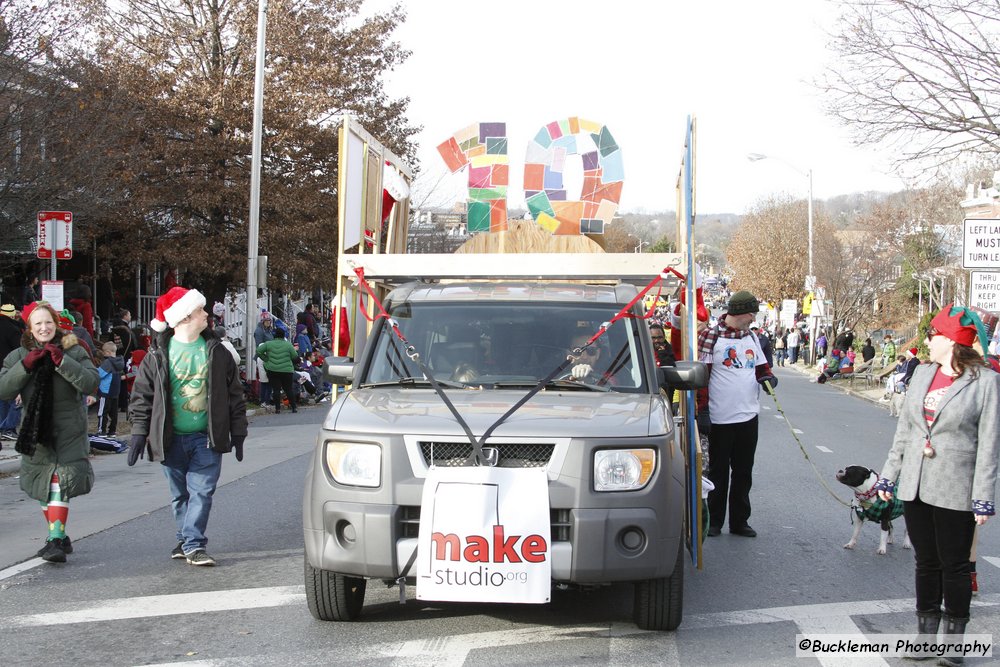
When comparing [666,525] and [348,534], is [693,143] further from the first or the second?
[348,534]

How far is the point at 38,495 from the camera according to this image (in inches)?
292

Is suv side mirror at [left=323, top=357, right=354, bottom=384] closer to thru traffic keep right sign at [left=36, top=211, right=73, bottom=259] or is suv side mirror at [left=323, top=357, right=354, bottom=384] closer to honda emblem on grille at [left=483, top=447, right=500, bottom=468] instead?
honda emblem on grille at [left=483, top=447, right=500, bottom=468]

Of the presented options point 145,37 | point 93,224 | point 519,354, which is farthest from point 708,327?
point 145,37

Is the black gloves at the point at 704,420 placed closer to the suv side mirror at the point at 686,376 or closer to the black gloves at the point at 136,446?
the suv side mirror at the point at 686,376

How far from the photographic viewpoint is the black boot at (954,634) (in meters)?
5.29

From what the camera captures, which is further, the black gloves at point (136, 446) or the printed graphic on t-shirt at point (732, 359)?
the printed graphic on t-shirt at point (732, 359)

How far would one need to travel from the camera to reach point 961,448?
5.30 metres

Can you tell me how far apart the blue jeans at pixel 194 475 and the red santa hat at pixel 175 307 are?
0.75 meters

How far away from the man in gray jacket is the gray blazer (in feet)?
13.8

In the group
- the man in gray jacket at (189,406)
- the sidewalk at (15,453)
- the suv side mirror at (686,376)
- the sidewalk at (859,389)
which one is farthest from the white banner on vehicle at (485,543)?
the sidewalk at (859,389)

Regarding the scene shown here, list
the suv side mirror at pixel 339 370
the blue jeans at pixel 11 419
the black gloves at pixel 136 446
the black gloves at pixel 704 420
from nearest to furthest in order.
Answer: the suv side mirror at pixel 339 370
the black gloves at pixel 136 446
the black gloves at pixel 704 420
the blue jeans at pixel 11 419

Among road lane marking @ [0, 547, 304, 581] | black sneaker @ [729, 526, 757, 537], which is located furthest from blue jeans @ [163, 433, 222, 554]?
black sneaker @ [729, 526, 757, 537]

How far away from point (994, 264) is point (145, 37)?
813 inches

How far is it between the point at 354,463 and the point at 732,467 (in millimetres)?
4103
